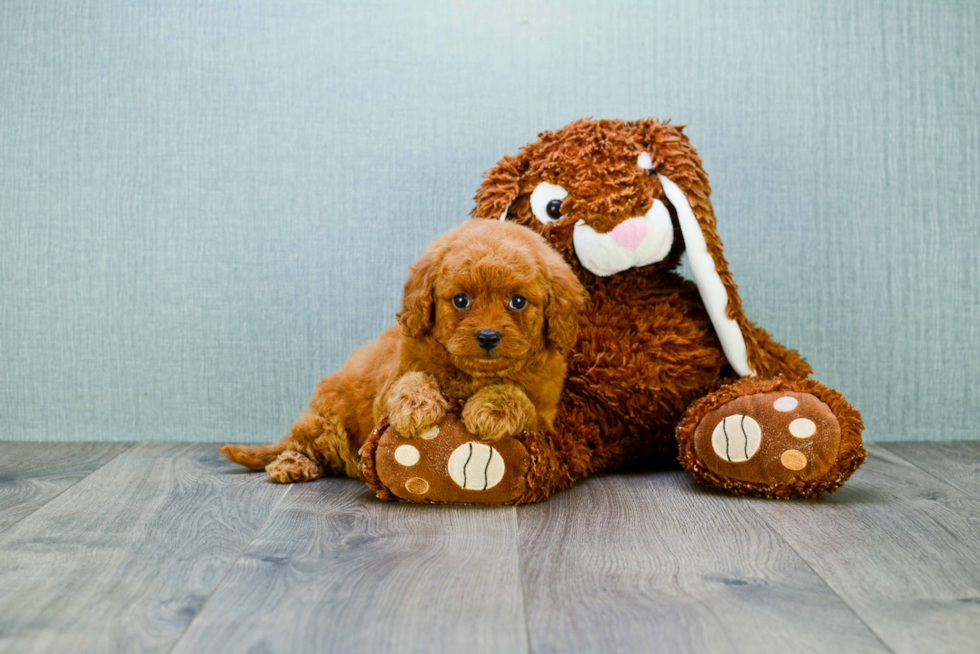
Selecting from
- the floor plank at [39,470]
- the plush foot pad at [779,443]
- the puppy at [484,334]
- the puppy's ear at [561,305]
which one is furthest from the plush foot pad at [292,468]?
the plush foot pad at [779,443]

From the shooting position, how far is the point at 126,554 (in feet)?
2.96

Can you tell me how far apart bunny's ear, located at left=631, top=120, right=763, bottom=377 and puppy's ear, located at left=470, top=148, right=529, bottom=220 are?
8.4 inches

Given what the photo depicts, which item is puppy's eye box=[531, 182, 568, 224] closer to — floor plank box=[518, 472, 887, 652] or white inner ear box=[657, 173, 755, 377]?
white inner ear box=[657, 173, 755, 377]

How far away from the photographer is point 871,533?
984 millimetres

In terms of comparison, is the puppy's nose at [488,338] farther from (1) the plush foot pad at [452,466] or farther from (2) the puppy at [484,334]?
(1) the plush foot pad at [452,466]

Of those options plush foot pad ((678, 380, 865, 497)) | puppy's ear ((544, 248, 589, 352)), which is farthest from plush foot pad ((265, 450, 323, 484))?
plush foot pad ((678, 380, 865, 497))

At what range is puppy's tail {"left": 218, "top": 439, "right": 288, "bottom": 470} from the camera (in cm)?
128

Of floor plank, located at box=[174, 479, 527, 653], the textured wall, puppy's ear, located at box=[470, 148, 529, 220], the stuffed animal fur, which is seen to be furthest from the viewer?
the textured wall

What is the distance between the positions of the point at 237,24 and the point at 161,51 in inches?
6.0

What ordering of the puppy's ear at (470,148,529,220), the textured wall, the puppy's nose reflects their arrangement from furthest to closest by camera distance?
1. the textured wall
2. the puppy's ear at (470,148,529,220)
3. the puppy's nose

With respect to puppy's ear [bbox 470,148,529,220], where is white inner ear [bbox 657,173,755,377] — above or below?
below

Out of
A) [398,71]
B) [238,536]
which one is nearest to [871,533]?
[238,536]

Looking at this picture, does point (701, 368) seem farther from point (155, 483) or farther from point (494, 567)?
point (155, 483)

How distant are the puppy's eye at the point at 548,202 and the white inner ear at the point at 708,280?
16cm
